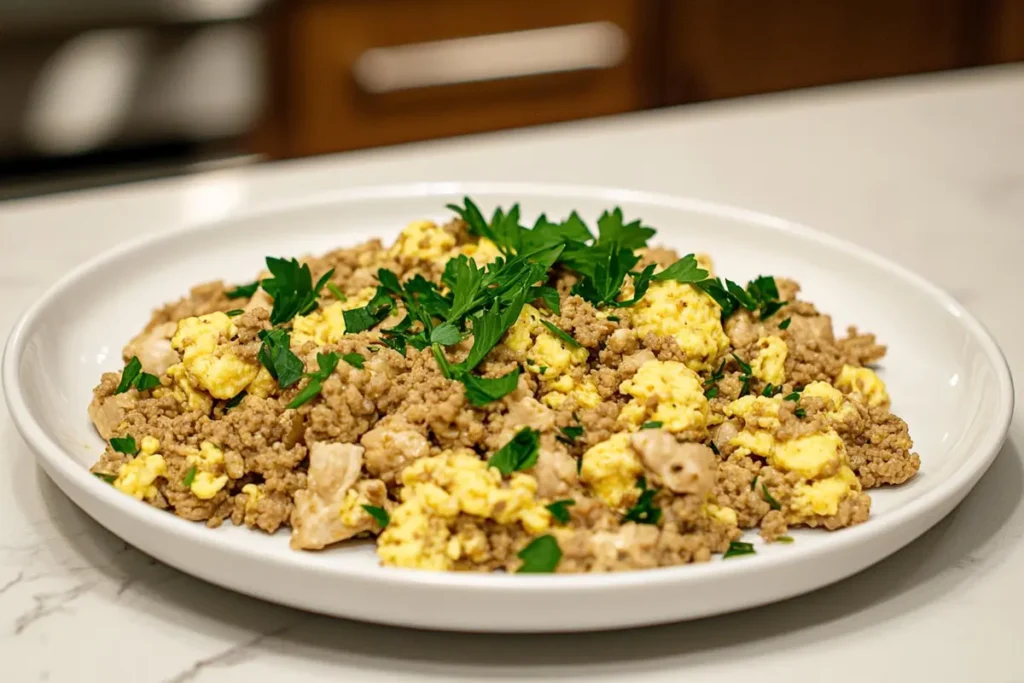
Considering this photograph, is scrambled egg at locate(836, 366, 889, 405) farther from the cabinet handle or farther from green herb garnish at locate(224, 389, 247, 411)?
the cabinet handle

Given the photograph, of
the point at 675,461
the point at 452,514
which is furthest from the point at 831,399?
the point at 452,514

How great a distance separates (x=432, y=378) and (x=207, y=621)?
0.37 m

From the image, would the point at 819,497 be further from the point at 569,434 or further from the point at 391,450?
the point at 391,450

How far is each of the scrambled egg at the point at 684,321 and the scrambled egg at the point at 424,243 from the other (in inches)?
12.7

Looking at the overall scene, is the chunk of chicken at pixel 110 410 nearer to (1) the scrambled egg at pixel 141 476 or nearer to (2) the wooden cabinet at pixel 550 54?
(1) the scrambled egg at pixel 141 476

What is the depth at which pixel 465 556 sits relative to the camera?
1.19 m

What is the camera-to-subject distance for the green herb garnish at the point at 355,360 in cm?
135

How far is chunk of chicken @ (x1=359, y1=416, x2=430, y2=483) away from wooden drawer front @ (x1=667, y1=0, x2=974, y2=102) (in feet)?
9.44

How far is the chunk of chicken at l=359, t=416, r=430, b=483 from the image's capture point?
1.27m

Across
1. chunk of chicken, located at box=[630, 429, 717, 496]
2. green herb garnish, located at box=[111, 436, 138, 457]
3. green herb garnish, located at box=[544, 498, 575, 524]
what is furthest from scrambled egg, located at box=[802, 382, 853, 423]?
green herb garnish, located at box=[111, 436, 138, 457]

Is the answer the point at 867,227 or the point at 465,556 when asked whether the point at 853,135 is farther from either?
the point at 465,556

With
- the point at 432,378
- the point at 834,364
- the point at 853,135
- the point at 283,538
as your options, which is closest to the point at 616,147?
the point at 853,135

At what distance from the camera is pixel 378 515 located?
3.97 ft

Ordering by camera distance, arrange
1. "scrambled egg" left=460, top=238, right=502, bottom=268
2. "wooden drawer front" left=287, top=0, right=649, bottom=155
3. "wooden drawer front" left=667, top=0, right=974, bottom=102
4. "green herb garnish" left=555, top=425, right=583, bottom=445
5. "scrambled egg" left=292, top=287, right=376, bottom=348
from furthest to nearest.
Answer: "wooden drawer front" left=667, top=0, right=974, bottom=102 < "wooden drawer front" left=287, top=0, right=649, bottom=155 < "scrambled egg" left=460, top=238, right=502, bottom=268 < "scrambled egg" left=292, top=287, right=376, bottom=348 < "green herb garnish" left=555, top=425, right=583, bottom=445
